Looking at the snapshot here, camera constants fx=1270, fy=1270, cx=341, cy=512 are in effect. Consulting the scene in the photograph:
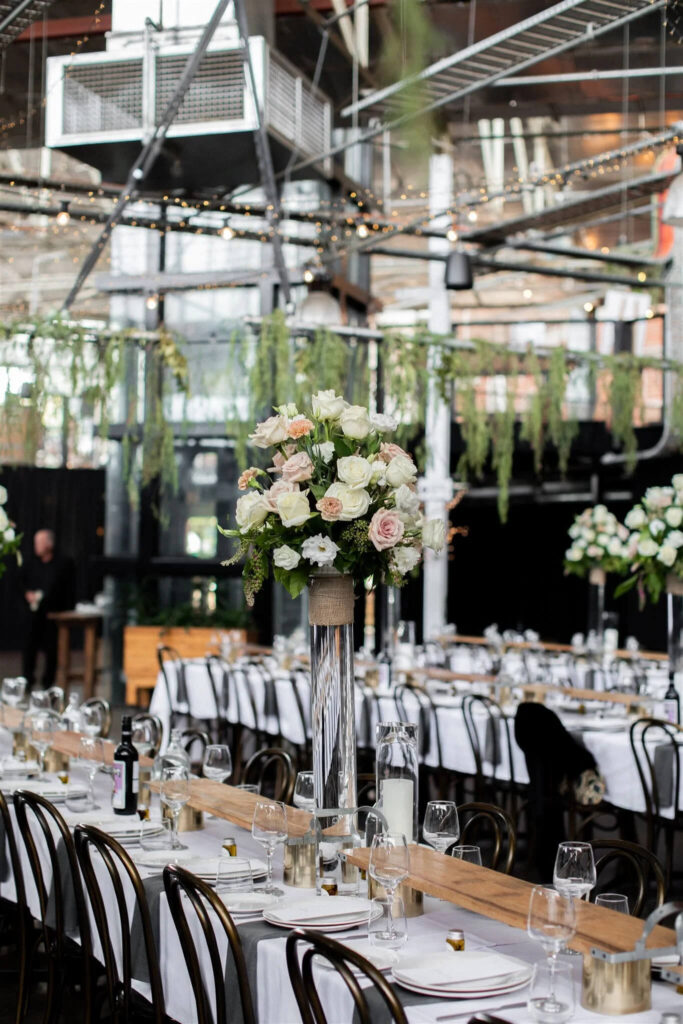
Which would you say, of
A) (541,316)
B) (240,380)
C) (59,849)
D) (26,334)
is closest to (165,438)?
(240,380)

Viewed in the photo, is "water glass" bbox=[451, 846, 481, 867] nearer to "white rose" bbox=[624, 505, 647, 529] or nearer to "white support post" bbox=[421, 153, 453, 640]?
"white rose" bbox=[624, 505, 647, 529]

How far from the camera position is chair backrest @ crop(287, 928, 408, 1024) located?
2178 mm

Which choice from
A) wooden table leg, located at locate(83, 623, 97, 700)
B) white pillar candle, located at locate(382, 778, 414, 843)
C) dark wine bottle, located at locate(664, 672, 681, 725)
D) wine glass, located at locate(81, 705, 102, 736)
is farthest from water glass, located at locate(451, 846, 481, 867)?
wooden table leg, located at locate(83, 623, 97, 700)

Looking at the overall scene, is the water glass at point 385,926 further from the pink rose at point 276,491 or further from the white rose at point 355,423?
the white rose at point 355,423

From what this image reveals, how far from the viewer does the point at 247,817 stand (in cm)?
378

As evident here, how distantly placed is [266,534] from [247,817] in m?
0.97

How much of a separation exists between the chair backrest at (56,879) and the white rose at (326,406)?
137 centimetres

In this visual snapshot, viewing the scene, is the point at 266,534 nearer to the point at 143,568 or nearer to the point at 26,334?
the point at 26,334

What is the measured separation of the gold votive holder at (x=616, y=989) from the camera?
2314mm

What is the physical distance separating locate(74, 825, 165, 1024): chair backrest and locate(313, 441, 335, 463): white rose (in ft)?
3.59

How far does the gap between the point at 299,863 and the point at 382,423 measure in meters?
1.16

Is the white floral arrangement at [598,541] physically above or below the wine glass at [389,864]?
above

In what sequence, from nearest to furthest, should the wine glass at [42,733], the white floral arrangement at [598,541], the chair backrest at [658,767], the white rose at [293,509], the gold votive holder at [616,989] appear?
the gold votive holder at [616,989] → the white rose at [293,509] → the wine glass at [42,733] → the chair backrest at [658,767] → the white floral arrangement at [598,541]

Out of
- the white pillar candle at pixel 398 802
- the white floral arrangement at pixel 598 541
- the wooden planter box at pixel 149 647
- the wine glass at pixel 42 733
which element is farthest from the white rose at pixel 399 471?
the wooden planter box at pixel 149 647
